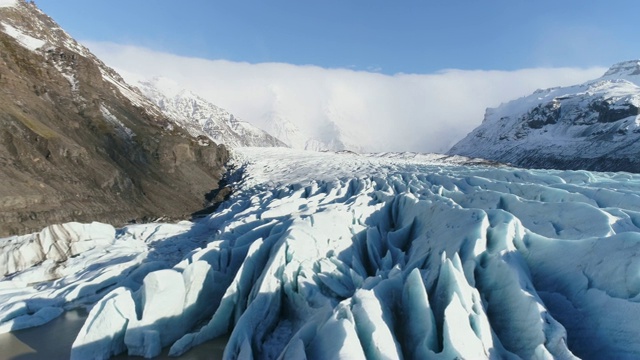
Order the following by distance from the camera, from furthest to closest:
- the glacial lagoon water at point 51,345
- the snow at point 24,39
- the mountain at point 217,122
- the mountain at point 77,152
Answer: the mountain at point 217,122 < the snow at point 24,39 < the mountain at point 77,152 < the glacial lagoon water at point 51,345

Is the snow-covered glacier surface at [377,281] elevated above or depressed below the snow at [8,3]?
below

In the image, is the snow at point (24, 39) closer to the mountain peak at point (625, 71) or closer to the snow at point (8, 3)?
the snow at point (8, 3)

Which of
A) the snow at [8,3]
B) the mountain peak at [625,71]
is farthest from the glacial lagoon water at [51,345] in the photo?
the mountain peak at [625,71]

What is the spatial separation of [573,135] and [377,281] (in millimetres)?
114948

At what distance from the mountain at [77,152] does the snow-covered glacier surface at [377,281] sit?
4.33 metres

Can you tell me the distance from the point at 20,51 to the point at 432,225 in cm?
3140

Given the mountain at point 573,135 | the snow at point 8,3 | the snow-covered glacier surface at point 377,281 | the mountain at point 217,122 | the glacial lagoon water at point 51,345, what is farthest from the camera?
the mountain at point 217,122

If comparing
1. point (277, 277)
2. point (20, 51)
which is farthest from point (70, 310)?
point (20, 51)

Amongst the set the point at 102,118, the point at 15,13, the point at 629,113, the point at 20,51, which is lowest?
the point at 629,113

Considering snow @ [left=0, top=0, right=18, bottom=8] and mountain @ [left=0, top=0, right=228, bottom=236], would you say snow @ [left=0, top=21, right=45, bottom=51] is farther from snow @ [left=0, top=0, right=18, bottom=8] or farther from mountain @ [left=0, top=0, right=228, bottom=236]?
snow @ [left=0, top=0, right=18, bottom=8]

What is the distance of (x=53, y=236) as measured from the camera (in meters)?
14.3

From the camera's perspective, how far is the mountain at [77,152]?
1795 centimetres

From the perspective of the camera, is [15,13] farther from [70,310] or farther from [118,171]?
[70,310]

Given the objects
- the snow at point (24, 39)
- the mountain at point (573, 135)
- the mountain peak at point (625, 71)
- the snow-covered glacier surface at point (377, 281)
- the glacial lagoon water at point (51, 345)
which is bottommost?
the mountain at point (573, 135)
